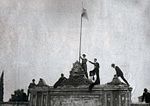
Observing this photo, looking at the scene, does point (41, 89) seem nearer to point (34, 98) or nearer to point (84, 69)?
point (34, 98)

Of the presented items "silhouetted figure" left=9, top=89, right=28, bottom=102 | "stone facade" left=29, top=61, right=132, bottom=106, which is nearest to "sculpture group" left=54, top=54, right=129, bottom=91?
"stone facade" left=29, top=61, right=132, bottom=106

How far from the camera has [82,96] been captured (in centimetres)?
2738

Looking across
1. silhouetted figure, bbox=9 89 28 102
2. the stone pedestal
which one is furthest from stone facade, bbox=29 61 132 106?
silhouetted figure, bbox=9 89 28 102

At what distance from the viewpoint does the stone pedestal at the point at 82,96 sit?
86.8ft

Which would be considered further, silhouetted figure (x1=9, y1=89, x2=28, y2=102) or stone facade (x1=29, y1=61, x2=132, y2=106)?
silhouetted figure (x1=9, y1=89, x2=28, y2=102)

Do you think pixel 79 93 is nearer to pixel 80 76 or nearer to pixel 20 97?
pixel 80 76

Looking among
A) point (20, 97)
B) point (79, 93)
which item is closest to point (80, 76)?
point (79, 93)

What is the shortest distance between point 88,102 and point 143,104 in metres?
4.11

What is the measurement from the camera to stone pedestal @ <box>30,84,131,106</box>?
26.5 metres

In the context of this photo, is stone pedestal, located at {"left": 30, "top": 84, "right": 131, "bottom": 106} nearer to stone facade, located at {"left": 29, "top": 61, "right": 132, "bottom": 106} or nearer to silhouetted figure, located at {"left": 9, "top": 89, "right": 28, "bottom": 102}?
stone facade, located at {"left": 29, "top": 61, "right": 132, "bottom": 106}

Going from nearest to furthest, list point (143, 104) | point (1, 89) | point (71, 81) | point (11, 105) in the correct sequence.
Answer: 1. point (143, 104)
2. point (71, 81)
3. point (11, 105)
4. point (1, 89)

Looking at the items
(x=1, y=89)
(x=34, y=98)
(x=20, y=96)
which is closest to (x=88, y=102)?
(x=34, y=98)

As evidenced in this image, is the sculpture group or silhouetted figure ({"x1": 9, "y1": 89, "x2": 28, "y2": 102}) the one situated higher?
the sculpture group

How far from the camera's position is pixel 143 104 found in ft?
85.9
